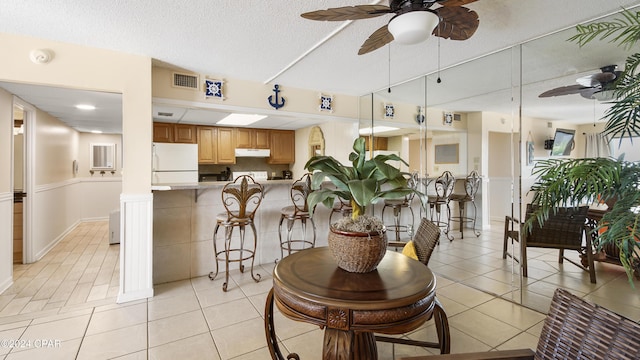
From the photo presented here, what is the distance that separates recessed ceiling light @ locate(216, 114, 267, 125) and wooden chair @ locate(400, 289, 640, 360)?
4.53m

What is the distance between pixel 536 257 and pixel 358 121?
2.80 m

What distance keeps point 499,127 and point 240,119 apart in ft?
13.4

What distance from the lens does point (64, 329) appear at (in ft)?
7.13

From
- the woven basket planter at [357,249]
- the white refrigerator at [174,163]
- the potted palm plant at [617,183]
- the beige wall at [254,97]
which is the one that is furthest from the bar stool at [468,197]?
the white refrigerator at [174,163]

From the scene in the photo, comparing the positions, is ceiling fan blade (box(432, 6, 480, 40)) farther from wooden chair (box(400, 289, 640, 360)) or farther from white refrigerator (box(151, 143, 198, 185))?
white refrigerator (box(151, 143, 198, 185))

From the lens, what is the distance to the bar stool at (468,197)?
329cm

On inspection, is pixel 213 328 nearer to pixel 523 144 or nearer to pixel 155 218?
pixel 155 218

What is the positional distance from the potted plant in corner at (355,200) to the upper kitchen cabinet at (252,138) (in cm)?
514

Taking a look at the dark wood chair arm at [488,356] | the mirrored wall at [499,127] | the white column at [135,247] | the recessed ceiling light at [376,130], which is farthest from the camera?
the recessed ceiling light at [376,130]

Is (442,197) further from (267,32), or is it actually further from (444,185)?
(267,32)

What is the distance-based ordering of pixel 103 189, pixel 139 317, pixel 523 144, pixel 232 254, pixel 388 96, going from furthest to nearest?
pixel 103 189 → pixel 388 96 → pixel 232 254 → pixel 523 144 → pixel 139 317

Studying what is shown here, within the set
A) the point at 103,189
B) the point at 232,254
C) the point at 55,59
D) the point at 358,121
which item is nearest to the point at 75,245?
the point at 103,189

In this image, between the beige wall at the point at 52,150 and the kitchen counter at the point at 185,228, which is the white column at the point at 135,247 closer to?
the kitchen counter at the point at 185,228

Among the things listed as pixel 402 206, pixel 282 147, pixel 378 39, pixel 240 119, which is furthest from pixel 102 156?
pixel 378 39
